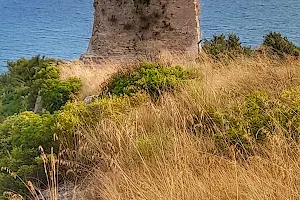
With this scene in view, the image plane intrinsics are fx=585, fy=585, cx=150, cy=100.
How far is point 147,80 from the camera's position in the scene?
6941mm

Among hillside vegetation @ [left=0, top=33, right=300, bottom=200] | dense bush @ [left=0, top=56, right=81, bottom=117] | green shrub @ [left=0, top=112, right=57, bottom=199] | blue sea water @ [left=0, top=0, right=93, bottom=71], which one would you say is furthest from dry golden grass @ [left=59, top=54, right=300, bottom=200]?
blue sea water @ [left=0, top=0, right=93, bottom=71]

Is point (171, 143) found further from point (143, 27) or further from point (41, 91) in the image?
point (143, 27)

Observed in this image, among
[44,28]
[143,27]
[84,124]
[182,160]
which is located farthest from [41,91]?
[44,28]

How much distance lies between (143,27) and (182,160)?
9.90 m

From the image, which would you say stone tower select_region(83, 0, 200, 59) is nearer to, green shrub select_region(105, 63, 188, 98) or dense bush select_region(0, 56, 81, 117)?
dense bush select_region(0, 56, 81, 117)

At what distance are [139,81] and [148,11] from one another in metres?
6.65

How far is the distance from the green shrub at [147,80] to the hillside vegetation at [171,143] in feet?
0.07

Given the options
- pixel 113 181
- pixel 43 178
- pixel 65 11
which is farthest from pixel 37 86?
pixel 65 11

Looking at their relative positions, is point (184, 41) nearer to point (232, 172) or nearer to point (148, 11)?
point (148, 11)

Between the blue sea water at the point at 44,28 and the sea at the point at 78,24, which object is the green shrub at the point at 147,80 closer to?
the sea at the point at 78,24

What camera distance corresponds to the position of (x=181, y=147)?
406cm

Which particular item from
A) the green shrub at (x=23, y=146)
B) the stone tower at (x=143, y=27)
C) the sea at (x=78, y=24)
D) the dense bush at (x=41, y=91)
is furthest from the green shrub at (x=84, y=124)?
the sea at (x=78, y=24)

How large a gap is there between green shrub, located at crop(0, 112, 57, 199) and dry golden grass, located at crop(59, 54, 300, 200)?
1.46 feet

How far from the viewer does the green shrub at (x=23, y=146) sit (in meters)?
4.82
